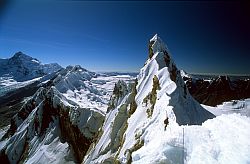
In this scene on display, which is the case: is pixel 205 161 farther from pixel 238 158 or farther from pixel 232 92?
pixel 232 92

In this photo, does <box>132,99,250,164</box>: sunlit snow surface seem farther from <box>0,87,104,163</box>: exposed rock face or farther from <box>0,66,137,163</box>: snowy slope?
<box>0,87,104,163</box>: exposed rock face

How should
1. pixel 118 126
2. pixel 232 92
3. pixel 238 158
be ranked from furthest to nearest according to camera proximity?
1. pixel 232 92
2. pixel 118 126
3. pixel 238 158

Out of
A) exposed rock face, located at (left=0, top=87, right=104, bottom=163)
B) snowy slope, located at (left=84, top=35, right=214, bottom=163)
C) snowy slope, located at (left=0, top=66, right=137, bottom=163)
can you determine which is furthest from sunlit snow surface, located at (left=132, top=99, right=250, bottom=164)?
exposed rock face, located at (left=0, top=87, right=104, bottom=163)

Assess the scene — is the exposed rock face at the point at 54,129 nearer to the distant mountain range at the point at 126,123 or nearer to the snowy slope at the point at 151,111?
the distant mountain range at the point at 126,123

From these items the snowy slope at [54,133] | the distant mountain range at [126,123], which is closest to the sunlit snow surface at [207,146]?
the distant mountain range at [126,123]

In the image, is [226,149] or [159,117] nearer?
[226,149]

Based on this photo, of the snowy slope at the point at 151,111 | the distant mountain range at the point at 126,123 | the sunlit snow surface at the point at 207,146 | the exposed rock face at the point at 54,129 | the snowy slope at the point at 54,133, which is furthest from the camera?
the snowy slope at the point at 54,133

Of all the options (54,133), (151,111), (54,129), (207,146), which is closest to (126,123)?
(151,111)

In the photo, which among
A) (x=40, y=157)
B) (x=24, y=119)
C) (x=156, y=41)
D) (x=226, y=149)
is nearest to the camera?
(x=226, y=149)

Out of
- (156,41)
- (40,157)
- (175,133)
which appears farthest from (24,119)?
(175,133)
